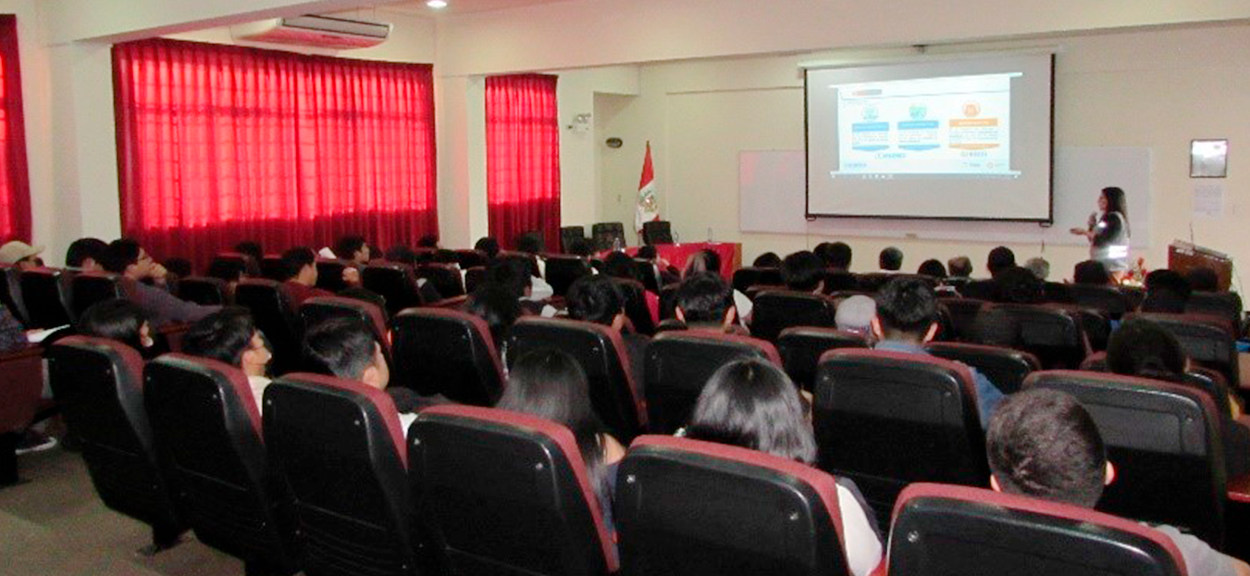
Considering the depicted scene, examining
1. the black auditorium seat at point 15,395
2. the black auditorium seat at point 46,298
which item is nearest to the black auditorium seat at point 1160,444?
the black auditorium seat at point 15,395

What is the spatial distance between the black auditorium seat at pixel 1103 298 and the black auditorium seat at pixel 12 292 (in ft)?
19.3

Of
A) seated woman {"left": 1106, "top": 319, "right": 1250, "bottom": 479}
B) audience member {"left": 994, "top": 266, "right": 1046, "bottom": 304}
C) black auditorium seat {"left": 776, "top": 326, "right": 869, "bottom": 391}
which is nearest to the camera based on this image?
seated woman {"left": 1106, "top": 319, "right": 1250, "bottom": 479}

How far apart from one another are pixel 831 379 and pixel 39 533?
3133 mm

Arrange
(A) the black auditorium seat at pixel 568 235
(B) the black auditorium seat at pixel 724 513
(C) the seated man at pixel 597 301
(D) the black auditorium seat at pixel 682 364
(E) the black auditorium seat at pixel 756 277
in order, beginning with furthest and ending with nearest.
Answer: (A) the black auditorium seat at pixel 568 235
(E) the black auditorium seat at pixel 756 277
(C) the seated man at pixel 597 301
(D) the black auditorium seat at pixel 682 364
(B) the black auditorium seat at pixel 724 513

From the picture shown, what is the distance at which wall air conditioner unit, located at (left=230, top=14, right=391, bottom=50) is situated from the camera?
27.7 feet

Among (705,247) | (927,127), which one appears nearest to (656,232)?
(705,247)

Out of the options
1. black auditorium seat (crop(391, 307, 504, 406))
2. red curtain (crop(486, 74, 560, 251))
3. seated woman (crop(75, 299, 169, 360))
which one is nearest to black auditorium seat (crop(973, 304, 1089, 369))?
black auditorium seat (crop(391, 307, 504, 406))

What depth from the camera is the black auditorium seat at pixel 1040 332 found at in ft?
14.1

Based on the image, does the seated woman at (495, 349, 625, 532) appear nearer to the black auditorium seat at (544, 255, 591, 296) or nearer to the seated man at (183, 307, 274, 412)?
the seated man at (183, 307, 274, 412)

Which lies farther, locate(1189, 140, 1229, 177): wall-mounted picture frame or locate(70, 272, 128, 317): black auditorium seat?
locate(1189, 140, 1229, 177): wall-mounted picture frame

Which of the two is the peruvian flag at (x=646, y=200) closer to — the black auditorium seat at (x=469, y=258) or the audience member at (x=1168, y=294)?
the black auditorium seat at (x=469, y=258)

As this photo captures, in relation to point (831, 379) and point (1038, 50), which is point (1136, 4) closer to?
point (1038, 50)

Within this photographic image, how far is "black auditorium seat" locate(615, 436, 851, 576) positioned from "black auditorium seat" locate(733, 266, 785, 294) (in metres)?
5.13

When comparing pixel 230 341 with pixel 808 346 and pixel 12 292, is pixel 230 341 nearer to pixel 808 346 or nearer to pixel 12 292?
pixel 808 346
